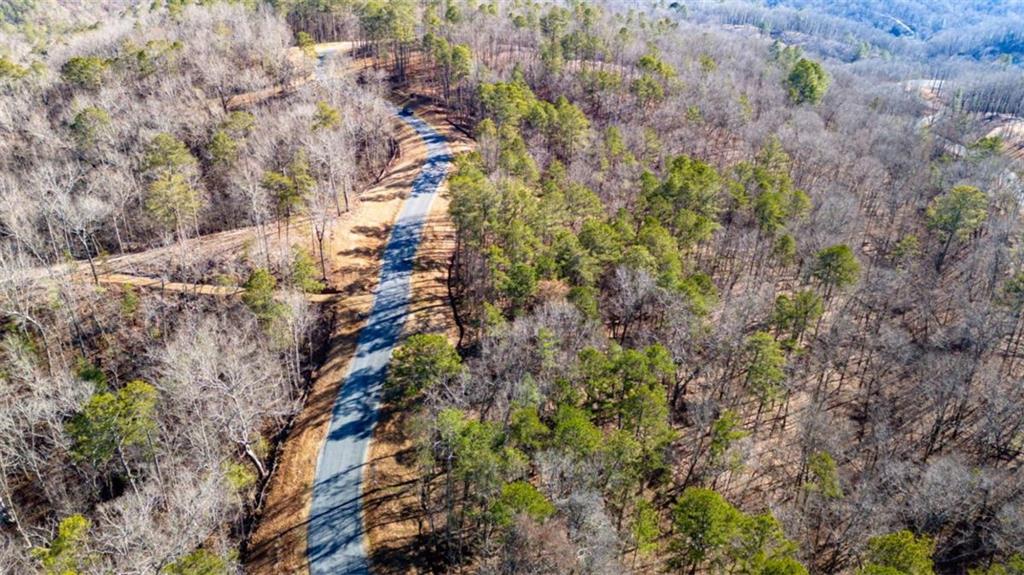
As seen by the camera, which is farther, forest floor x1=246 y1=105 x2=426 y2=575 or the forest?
forest floor x1=246 y1=105 x2=426 y2=575

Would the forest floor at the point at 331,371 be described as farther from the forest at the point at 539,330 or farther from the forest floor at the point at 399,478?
the forest floor at the point at 399,478

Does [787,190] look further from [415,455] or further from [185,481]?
[185,481]

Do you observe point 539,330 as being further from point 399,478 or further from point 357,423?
point 357,423

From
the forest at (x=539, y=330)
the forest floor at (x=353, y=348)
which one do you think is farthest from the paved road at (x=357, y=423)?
the forest at (x=539, y=330)

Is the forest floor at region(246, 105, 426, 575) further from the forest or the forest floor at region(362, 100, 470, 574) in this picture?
the forest floor at region(362, 100, 470, 574)

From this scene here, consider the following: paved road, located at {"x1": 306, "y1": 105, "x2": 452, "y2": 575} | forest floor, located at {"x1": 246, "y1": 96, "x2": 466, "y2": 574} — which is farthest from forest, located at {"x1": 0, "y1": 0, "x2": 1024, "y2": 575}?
paved road, located at {"x1": 306, "y1": 105, "x2": 452, "y2": 575}

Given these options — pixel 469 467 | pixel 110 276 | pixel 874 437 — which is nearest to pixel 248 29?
pixel 110 276
